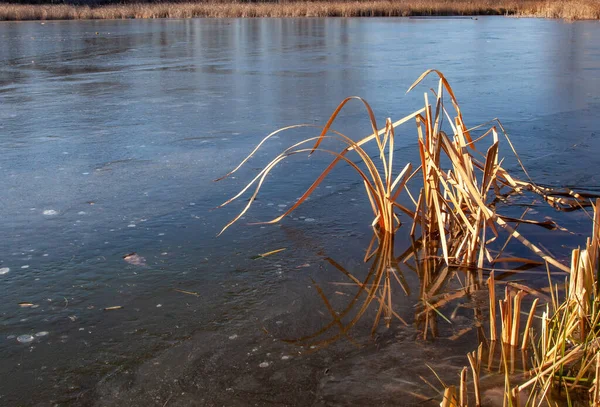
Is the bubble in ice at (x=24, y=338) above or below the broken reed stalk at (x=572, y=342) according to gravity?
below

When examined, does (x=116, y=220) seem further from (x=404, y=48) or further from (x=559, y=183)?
(x=404, y=48)

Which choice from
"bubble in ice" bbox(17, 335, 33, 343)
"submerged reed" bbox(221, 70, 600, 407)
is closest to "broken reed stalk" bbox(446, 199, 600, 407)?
"submerged reed" bbox(221, 70, 600, 407)

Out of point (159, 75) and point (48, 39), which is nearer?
point (159, 75)

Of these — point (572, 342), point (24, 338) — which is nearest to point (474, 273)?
point (572, 342)

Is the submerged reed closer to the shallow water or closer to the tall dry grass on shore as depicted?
the shallow water

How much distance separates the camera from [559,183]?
13.5ft

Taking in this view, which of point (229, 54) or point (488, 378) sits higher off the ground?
point (229, 54)

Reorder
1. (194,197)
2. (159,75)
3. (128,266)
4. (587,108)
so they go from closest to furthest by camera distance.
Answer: (128,266)
(194,197)
(587,108)
(159,75)

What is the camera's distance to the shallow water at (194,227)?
2.25 m

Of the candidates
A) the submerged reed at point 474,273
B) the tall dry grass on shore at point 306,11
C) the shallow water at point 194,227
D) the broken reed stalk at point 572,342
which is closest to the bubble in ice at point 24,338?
the shallow water at point 194,227

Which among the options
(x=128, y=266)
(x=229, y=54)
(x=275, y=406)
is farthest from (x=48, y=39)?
(x=275, y=406)

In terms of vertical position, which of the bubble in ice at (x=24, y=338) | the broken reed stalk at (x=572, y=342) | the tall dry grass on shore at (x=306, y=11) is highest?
the tall dry grass on shore at (x=306, y=11)

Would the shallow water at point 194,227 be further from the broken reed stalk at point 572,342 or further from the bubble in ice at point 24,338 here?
the broken reed stalk at point 572,342

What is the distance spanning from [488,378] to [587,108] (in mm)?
5032
